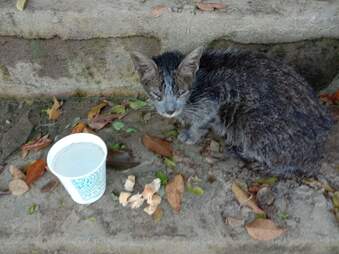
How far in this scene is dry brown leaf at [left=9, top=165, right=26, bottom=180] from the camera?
319 centimetres

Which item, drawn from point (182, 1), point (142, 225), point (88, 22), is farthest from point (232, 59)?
point (142, 225)

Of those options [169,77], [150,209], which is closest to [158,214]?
[150,209]

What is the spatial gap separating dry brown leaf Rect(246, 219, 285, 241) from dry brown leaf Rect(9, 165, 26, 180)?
170cm

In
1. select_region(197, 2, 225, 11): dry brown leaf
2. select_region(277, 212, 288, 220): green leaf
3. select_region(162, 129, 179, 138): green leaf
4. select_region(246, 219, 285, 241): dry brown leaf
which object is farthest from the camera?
select_region(162, 129, 179, 138): green leaf

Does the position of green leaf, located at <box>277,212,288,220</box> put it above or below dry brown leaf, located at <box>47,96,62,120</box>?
above

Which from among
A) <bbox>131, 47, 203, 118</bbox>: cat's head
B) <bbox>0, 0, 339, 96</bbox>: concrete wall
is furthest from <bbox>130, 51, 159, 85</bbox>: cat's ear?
<bbox>0, 0, 339, 96</bbox>: concrete wall

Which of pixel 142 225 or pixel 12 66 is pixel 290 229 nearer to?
pixel 142 225

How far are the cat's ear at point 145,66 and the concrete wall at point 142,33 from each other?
412 millimetres

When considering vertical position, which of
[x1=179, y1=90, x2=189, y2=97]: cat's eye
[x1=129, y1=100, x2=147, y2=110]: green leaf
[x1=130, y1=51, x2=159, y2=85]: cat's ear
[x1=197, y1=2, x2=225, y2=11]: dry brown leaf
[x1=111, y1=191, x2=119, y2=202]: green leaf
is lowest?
[x1=111, y1=191, x2=119, y2=202]: green leaf

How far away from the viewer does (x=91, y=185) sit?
9.23 feet

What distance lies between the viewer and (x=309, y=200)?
2.99m

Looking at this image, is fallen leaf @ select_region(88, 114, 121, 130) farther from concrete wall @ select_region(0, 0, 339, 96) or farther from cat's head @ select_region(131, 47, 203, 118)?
cat's head @ select_region(131, 47, 203, 118)

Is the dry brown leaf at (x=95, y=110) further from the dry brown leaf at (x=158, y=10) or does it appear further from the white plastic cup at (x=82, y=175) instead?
the dry brown leaf at (x=158, y=10)

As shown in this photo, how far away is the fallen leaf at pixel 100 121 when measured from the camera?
11.4 ft
